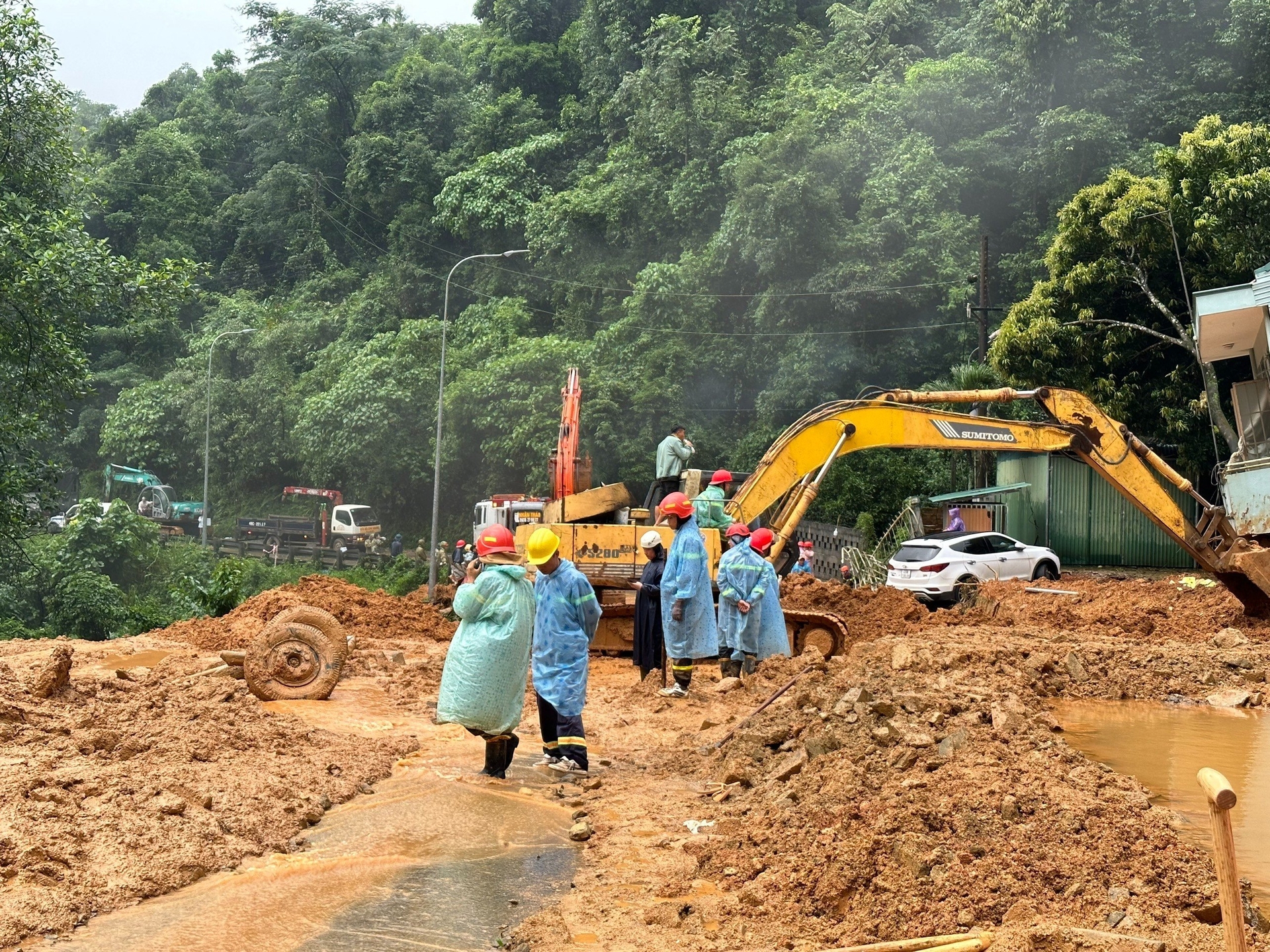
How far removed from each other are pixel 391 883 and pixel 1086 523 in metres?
25.3

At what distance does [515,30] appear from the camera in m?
54.9

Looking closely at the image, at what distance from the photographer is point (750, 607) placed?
1198cm

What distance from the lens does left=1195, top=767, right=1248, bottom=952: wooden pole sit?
295 cm

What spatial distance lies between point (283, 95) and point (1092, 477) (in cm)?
4588

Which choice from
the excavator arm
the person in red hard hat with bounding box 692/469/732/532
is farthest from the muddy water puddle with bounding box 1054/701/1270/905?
the excavator arm

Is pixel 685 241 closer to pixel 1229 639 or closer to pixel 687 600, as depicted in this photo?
pixel 1229 639

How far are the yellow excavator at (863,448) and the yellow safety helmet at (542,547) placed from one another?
5920mm

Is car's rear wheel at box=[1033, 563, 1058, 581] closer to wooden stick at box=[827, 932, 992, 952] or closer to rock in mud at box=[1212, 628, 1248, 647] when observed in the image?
rock in mud at box=[1212, 628, 1248, 647]

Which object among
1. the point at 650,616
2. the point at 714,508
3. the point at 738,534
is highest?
the point at 714,508

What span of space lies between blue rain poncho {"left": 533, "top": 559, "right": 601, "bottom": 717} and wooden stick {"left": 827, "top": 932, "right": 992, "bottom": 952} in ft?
14.5

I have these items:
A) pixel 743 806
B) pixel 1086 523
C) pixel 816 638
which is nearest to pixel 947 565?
pixel 816 638

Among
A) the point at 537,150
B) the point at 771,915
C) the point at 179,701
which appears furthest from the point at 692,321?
the point at 771,915

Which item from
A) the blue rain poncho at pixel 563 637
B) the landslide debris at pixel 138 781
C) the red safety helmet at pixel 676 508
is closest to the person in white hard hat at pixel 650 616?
the red safety helmet at pixel 676 508

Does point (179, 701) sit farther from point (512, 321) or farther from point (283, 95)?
point (283, 95)
